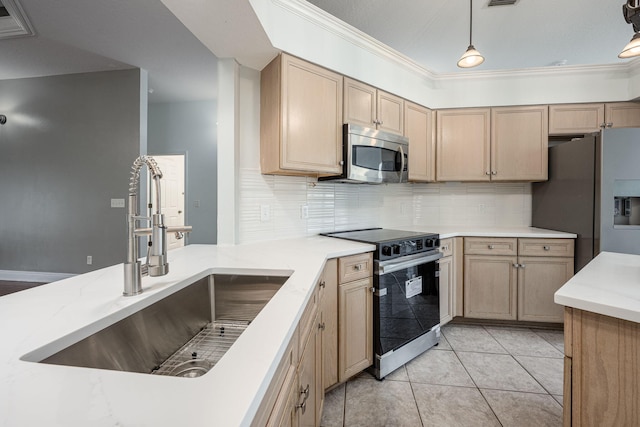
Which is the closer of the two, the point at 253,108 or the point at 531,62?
the point at 253,108

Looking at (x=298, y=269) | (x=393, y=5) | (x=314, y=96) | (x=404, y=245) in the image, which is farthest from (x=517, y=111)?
(x=298, y=269)

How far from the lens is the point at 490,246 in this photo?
2.57 meters

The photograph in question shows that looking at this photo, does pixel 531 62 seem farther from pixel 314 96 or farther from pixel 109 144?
pixel 109 144

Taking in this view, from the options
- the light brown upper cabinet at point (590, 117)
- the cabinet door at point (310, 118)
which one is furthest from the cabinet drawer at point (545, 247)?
the cabinet door at point (310, 118)

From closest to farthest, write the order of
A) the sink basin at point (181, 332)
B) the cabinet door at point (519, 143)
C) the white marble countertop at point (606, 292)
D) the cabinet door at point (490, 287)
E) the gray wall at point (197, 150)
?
the sink basin at point (181, 332), the white marble countertop at point (606, 292), the cabinet door at point (490, 287), the cabinet door at point (519, 143), the gray wall at point (197, 150)

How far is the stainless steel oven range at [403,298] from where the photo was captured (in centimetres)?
185

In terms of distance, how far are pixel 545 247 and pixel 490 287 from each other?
23.1 inches

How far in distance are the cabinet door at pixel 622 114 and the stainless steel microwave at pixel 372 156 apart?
2.04 metres

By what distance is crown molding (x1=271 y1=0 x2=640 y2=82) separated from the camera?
72.7 inches

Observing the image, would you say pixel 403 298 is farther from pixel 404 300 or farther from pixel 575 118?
pixel 575 118

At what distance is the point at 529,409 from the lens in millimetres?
1602

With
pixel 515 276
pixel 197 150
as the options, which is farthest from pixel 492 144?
pixel 197 150

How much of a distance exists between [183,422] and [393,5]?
282 cm

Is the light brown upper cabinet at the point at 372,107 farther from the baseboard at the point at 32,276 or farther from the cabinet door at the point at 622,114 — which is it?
the baseboard at the point at 32,276
